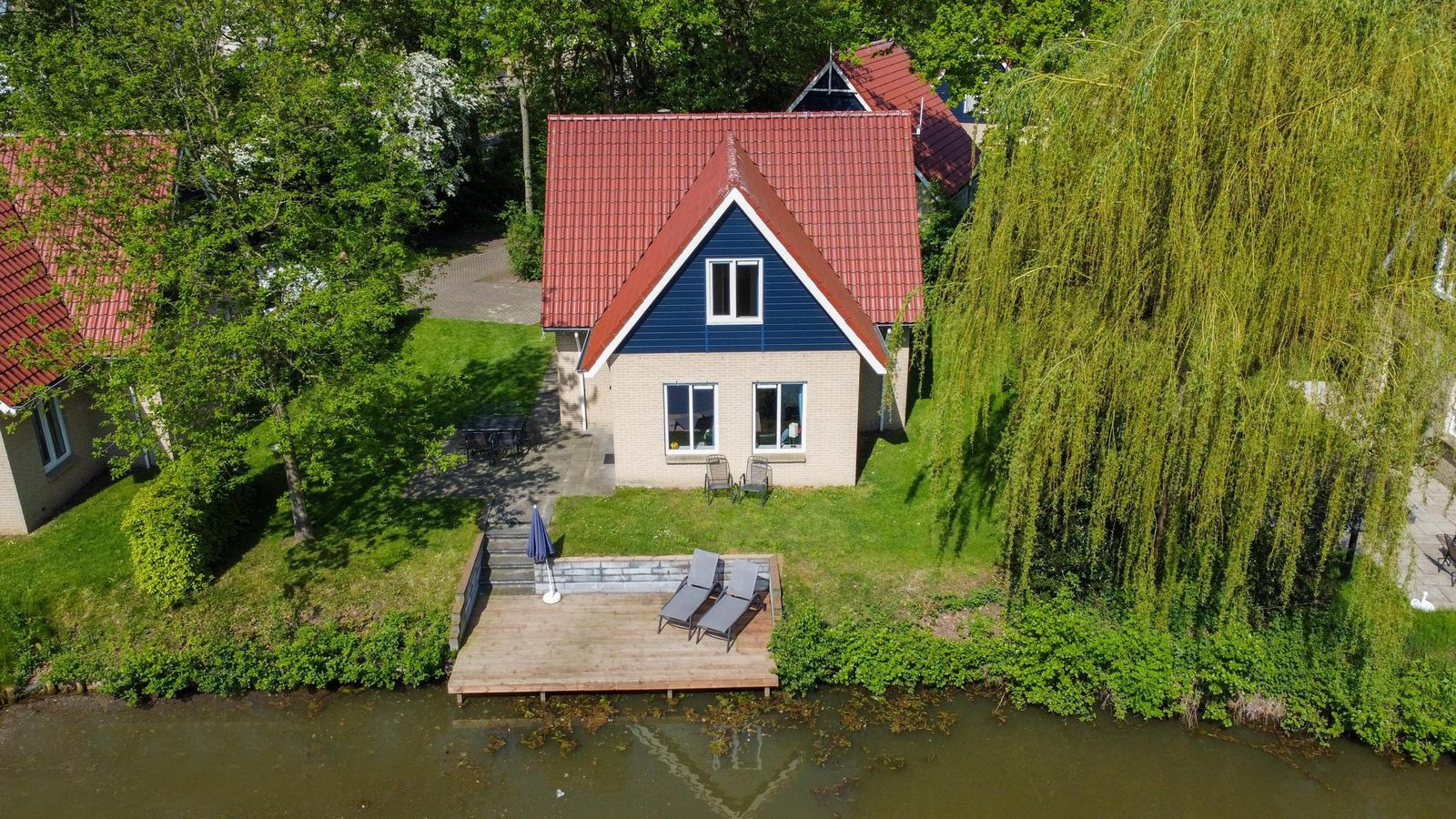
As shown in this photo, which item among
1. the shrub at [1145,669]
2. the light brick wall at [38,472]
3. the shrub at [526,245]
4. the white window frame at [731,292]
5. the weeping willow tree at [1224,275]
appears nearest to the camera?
the weeping willow tree at [1224,275]

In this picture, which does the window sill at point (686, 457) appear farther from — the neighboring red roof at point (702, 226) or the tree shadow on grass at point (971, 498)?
the tree shadow on grass at point (971, 498)

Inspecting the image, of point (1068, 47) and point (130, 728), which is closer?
point (1068, 47)

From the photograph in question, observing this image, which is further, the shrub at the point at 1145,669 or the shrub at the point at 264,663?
the shrub at the point at 264,663

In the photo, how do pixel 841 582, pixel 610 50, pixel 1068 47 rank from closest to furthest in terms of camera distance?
1. pixel 1068 47
2. pixel 841 582
3. pixel 610 50

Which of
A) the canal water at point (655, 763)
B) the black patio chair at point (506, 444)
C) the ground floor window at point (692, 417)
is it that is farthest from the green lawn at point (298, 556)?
the ground floor window at point (692, 417)

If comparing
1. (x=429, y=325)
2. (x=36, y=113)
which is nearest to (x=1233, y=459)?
(x=36, y=113)

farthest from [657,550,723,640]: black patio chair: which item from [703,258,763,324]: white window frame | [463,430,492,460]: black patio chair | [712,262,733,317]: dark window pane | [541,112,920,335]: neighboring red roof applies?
[463,430,492,460]: black patio chair

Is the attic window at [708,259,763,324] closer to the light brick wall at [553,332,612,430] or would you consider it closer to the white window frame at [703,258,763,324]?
the white window frame at [703,258,763,324]

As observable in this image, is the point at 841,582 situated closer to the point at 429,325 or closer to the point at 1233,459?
the point at 1233,459
